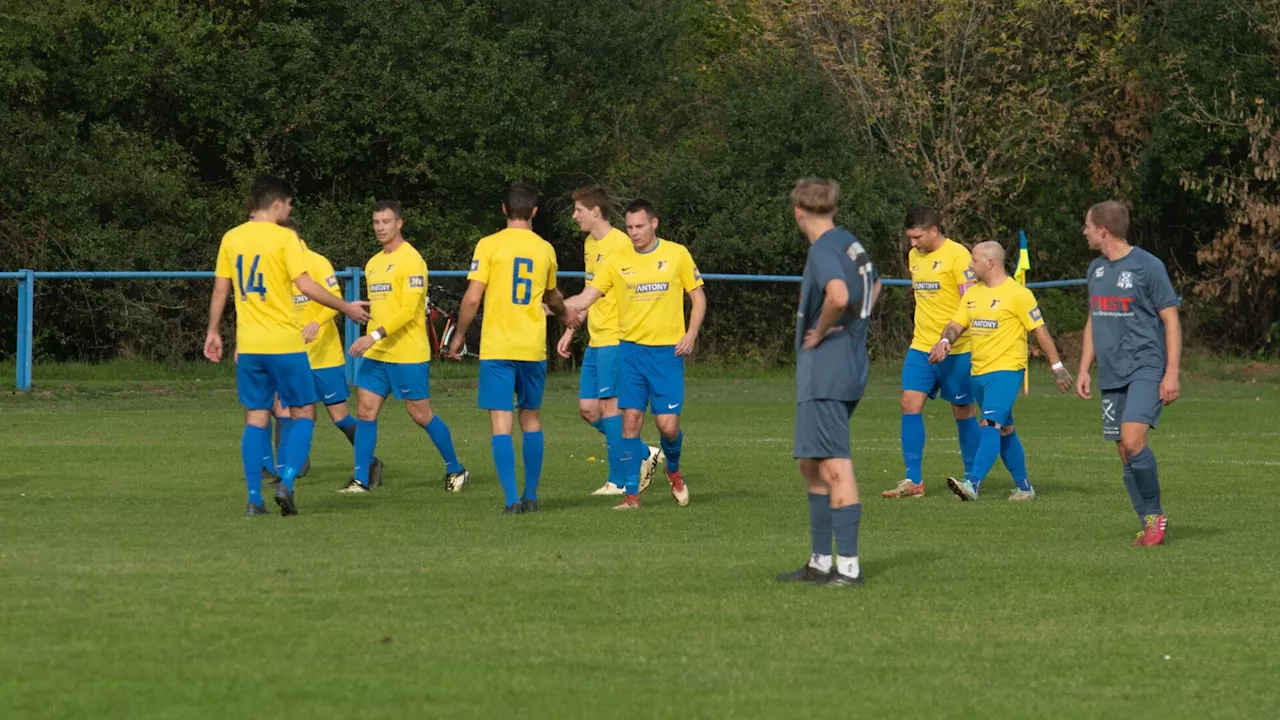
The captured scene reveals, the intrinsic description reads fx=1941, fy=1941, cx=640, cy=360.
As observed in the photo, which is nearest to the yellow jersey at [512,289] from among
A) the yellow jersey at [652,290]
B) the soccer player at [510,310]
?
the soccer player at [510,310]

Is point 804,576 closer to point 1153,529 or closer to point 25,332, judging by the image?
point 1153,529

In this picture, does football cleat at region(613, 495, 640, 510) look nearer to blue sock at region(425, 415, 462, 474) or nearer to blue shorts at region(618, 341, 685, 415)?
blue shorts at region(618, 341, 685, 415)

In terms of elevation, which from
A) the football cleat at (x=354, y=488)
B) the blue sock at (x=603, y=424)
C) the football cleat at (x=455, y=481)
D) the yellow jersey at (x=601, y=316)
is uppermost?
the yellow jersey at (x=601, y=316)

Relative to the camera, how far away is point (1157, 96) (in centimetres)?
3622

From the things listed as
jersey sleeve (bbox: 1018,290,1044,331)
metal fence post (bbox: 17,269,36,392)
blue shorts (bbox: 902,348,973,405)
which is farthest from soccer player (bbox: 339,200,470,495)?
metal fence post (bbox: 17,269,36,392)

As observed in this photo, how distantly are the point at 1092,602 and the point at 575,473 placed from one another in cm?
709

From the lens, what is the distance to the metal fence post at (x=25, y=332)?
2498cm

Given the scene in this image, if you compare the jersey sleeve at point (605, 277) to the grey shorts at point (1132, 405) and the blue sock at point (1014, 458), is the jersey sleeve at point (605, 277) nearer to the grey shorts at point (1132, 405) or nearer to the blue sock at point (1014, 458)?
the blue sock at point (1014, 458)

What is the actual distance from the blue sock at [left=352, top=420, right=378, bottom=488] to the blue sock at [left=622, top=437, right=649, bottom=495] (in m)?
1.96

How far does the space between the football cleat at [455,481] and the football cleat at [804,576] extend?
4.96 m

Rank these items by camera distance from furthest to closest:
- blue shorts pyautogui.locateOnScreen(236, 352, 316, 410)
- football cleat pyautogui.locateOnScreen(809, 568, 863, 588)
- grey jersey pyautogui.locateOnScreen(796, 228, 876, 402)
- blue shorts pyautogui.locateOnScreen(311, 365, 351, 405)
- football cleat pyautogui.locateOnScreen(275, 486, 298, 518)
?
blue shorts pyautogui.locateOnScreen(311, 365, 351, 405) → blue shorts pyautogui.locateOnScreen(236, 352, 316, 410) → football cleat pyautogui.locateOnScreen(275, 486, 298, 518) → football cleat pyautogui.locateOnScreen(809, 568, 863, 588) → grey jersey pyautogui.locateOnScreen(796, 228, 876, 402)

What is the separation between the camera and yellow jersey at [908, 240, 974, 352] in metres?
13.9

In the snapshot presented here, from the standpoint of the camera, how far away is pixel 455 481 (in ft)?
44.2

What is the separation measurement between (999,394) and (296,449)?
4.82m
